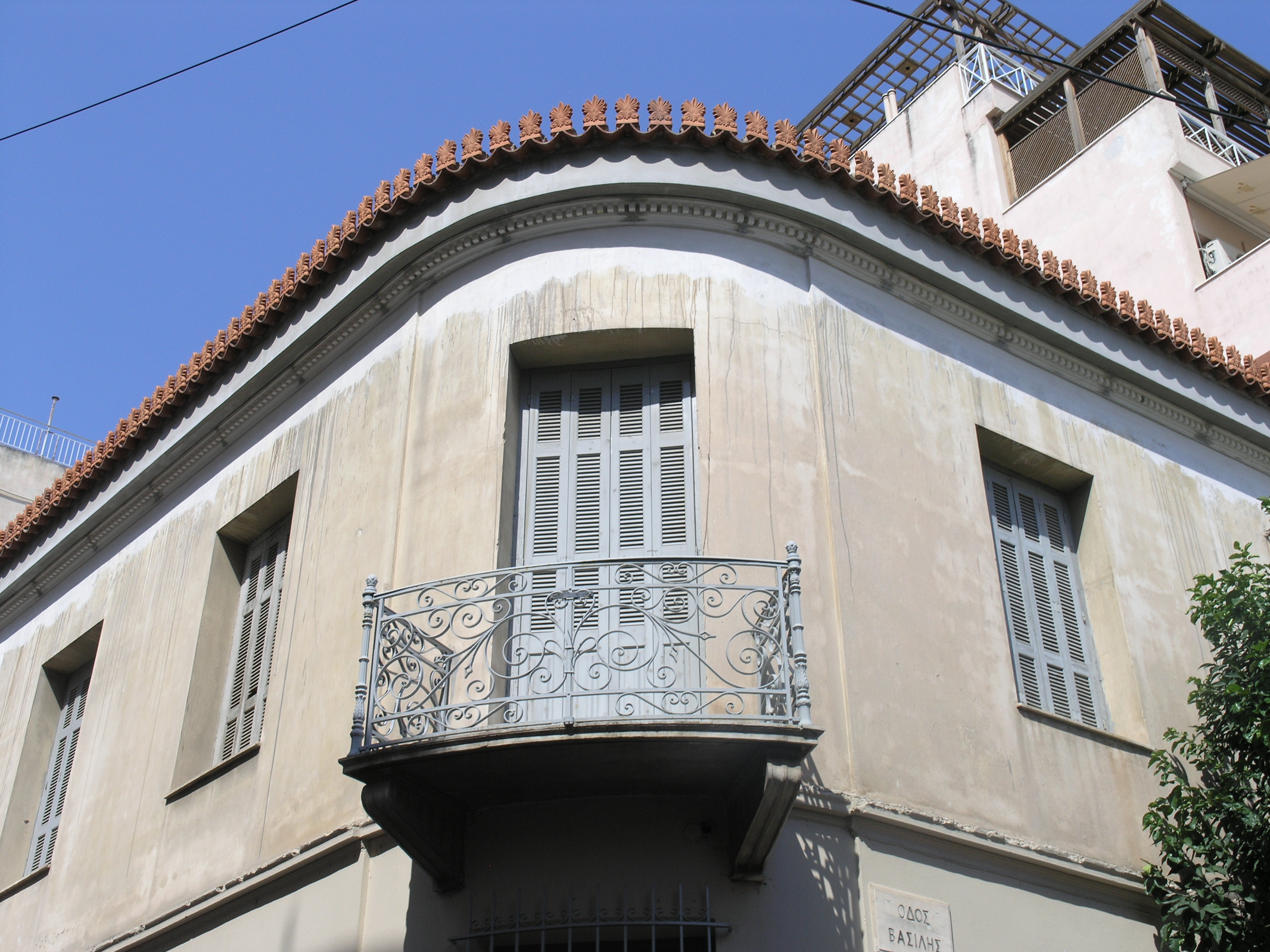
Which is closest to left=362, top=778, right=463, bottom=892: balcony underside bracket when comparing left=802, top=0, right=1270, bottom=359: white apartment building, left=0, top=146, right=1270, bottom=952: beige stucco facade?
left=0, top=146, right=1270, bottom=952: beige stucco facade

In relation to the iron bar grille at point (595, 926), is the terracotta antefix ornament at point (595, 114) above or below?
above

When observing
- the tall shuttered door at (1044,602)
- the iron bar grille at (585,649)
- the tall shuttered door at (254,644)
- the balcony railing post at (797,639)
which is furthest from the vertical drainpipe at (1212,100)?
the tall shuttered door at (254,644)

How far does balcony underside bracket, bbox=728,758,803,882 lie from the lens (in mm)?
7254

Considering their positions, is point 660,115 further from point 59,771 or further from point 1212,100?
point 1212,100

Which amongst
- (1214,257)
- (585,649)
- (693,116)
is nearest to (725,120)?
(693,116)

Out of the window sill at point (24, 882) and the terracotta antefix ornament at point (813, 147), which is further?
the window sill at point (24, 882)

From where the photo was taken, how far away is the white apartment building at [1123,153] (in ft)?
61.3

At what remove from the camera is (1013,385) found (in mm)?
10953

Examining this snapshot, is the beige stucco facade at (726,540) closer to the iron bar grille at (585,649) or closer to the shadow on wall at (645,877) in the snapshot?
the shadow on wall at (645,877)

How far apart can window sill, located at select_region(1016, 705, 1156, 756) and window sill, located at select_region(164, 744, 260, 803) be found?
5220 mm

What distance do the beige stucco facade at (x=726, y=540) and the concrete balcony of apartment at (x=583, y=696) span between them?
0.29m

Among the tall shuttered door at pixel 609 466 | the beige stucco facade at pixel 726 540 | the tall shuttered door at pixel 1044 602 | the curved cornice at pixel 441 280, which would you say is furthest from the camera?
the curved cornice at pixel 441 280

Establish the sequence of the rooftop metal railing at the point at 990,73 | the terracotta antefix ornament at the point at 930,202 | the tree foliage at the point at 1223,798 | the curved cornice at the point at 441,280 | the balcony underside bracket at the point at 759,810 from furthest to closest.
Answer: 1. the rooftop metal railing at the point at 990,73
2. the terracotta antefix ornament at the point at 930,202
3. the curved cornice at the point at 441,280
4. the tree foliage at the point at 1223,798
5. the balcony underside bracket at the point at 759,810

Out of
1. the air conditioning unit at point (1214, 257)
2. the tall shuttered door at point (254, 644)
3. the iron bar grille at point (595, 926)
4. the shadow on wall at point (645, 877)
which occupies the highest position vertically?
the air conditioning unit at point (1214, 257)
